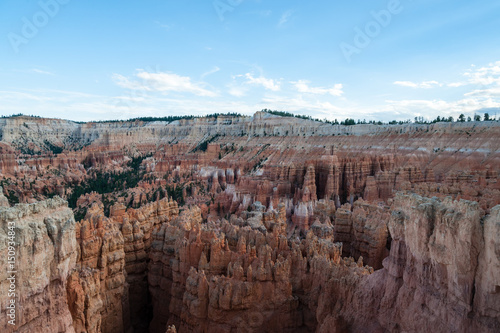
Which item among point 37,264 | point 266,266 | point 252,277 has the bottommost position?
Result: point 252,277

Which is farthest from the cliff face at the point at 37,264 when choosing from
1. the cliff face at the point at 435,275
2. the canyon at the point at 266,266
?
the cliff face at the point at 435,275

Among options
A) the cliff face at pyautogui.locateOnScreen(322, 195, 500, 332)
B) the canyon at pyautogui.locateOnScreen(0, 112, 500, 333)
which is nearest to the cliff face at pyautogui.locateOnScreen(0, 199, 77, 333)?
the canyon at pyautogui.locateOnScreen(0, 112, 500, 333)

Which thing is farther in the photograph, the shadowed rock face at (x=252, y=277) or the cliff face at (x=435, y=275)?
the shadowed rock face at (x=252, y=277)

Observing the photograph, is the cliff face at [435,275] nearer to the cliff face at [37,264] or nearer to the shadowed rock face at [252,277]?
the shadowed rock face at [252,277]

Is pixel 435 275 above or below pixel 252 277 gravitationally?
above

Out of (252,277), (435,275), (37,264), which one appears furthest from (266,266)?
(37,264)

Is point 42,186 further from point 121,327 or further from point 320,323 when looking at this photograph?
point 320,323

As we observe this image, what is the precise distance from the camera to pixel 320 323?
11.1 m

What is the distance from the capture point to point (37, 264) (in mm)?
7656

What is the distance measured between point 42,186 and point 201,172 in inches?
1157

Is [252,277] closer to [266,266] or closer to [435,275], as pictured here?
[266,266]

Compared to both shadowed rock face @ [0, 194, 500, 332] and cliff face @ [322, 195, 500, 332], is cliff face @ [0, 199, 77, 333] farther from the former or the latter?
cliff face @ [322, 195, 500, 332]

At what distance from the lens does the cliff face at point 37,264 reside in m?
7.12

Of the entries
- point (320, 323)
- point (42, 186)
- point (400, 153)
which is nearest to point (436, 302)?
point (320, 323)
